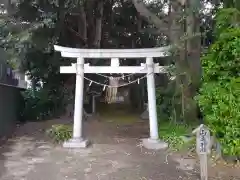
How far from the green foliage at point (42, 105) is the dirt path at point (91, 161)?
4.54 meters

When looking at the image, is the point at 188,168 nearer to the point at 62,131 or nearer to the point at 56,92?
the point at 62,131

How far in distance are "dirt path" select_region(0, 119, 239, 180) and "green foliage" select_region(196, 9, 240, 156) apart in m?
1.01

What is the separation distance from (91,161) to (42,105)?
865 cm

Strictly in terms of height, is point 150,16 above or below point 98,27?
below

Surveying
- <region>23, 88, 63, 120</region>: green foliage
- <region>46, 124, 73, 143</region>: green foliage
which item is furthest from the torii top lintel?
<region>23, 88, 63, 120</region>: green foliage

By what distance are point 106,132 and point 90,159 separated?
369cm

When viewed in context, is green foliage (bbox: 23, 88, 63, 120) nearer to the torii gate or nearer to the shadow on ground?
the shadow on ground

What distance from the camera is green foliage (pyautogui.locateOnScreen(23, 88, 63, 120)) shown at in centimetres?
1498

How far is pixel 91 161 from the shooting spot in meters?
7.26

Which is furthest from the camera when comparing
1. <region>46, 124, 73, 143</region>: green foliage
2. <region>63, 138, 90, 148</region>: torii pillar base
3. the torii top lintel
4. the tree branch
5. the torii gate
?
the tree branch

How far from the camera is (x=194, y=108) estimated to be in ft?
31.1

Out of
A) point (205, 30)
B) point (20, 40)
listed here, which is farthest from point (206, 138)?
point (20, 40)

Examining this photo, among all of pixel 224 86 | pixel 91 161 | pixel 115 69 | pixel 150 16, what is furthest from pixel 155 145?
pixel 150 16

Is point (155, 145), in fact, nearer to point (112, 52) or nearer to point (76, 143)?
point (76, 143)
